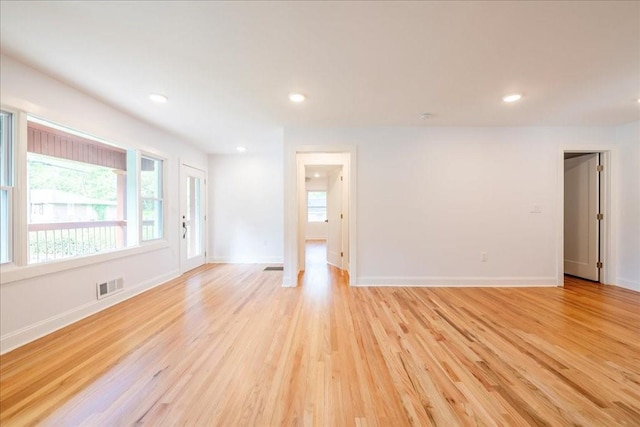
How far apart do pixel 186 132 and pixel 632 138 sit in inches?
268

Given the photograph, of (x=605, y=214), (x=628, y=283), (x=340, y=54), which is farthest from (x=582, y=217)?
(x=340, y=54)

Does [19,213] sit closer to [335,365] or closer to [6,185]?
[6,185]

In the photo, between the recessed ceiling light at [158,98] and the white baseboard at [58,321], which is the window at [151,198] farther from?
the recessed ceiling light at [158,98]

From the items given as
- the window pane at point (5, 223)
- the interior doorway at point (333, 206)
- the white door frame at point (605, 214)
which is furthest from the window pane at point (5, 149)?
the white door frame at point (605, 214)

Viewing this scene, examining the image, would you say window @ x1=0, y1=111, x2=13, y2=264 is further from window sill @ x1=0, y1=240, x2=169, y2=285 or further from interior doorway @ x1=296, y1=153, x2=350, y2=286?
interior doorway @ x1=296, y1=153, x2=350, y2=286

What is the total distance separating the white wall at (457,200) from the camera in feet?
12.7

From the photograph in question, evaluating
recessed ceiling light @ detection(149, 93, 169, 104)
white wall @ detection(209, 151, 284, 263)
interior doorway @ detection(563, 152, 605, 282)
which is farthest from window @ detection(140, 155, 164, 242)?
interior doorway @ detection(563, 152, 605, 282)

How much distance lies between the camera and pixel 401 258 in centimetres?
394

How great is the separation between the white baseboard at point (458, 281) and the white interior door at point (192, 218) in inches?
129

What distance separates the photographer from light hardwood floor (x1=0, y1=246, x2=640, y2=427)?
4.72 ft

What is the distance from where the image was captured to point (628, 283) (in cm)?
370

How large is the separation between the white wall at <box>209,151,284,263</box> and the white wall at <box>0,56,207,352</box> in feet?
5.74

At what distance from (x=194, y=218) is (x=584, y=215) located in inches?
282

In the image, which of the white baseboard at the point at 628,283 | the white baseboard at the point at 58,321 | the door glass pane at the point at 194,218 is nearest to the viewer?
the white baseboard at the point at 58,321
